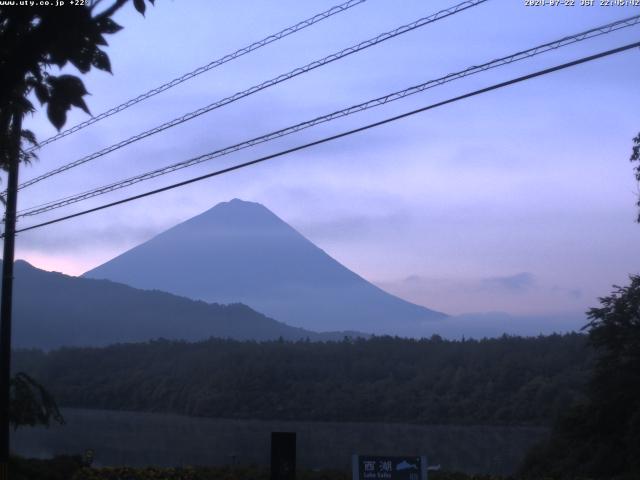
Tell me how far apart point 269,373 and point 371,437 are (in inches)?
538

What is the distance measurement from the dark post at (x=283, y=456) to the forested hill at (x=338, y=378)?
18.8 metres

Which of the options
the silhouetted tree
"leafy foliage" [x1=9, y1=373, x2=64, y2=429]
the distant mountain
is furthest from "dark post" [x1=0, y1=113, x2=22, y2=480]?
the distant mountain

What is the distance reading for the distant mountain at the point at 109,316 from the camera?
55.1 meters

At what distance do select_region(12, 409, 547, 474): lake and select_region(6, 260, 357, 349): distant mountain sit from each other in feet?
56.0

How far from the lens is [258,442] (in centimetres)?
2756

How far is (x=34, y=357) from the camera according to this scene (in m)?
41.0

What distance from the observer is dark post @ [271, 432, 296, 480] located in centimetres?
1333

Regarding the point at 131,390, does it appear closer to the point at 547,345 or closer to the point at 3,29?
the point at 547,345

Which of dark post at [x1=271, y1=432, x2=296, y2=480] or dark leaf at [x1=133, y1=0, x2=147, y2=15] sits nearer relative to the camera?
dark leaf at [x1=133, y1=0, x2=147, y2=15]

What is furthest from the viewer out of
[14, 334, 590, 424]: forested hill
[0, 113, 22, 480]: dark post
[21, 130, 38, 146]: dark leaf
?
[14, 334, 590, 424]: forested hill

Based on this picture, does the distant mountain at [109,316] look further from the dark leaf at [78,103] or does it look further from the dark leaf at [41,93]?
the dark leaf at [78,103]

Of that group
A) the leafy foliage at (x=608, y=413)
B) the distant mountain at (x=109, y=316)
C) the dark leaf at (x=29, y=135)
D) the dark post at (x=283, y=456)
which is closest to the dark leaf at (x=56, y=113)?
the dark leaf at (x=29, y=135)

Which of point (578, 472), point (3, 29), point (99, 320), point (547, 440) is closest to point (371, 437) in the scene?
point (547, 440)

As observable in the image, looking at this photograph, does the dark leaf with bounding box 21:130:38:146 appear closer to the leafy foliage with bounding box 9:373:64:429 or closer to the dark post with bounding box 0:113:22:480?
the dark post with bounding box 0:113:22:480
